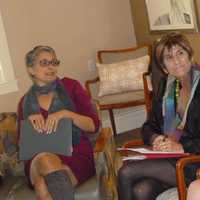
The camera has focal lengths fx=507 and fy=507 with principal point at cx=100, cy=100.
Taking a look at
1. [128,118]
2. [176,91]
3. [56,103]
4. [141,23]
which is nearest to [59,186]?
[56,103]

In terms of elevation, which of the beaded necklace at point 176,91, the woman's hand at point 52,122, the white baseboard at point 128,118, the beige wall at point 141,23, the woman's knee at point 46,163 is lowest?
the white baseboard at point 128,118

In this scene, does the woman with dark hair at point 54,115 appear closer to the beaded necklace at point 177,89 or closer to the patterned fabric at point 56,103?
the patterned fabric at point 56,103

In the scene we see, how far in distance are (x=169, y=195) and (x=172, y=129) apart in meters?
0.40

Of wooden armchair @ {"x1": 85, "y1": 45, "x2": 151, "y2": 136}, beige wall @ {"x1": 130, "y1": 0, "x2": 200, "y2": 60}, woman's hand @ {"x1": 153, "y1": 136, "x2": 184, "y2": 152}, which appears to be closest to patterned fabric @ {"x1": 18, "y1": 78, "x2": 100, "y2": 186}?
woman's hand @ {"x1": 153, "y1": 136, "x2": 184, "y2": 152}

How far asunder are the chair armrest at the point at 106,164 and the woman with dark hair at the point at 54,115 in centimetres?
9

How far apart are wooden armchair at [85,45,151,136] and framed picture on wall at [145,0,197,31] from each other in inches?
11.3

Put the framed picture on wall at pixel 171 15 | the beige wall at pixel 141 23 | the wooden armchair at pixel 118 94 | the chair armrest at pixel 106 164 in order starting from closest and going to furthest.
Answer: the chair armrest at pixel 106 164 → the framed picture on wall at pixel 171 15 → the wooden armchair at pixel 118 94 → the beige wall at pixel 141 23

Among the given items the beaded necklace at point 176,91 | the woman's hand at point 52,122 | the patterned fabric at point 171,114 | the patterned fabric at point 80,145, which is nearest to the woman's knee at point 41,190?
the patterned fabric at point 80,145

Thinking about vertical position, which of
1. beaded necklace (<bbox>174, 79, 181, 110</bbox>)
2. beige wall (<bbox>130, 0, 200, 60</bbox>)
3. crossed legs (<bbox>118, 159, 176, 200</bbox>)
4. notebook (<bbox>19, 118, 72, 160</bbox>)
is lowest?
crossed legs (<bbox>118, 159, 176, 200</bbox>)

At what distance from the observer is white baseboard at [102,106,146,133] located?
215 inches

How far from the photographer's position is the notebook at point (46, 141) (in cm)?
294

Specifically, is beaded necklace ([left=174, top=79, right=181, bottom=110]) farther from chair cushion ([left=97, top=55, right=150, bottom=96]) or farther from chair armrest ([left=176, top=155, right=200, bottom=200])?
chair cushion ([left=97, top=55, right=150, bottom=96])

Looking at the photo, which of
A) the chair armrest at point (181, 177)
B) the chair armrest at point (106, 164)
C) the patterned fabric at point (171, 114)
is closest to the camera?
the chair armrest at point (181, 177)

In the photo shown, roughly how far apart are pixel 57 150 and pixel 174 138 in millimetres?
684
